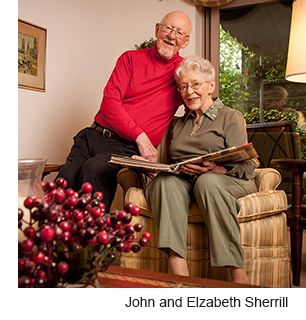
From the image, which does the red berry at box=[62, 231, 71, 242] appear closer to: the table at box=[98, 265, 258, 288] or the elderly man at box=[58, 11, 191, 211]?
the table at box=[98, 265, 258, 288]

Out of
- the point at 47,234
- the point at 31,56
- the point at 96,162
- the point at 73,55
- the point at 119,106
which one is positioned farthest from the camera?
the point at 73,55

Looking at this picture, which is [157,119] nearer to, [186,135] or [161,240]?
[186,135]

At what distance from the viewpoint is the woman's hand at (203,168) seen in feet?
5.99

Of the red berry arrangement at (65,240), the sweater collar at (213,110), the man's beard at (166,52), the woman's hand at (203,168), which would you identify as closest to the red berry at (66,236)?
the red berry arrangement at (65,240)

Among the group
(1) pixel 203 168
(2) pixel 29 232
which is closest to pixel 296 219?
(1) pixel 203 168

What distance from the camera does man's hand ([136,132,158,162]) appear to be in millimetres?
2178

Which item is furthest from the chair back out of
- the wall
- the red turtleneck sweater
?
the red turtleneck sweater

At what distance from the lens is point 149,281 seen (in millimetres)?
908

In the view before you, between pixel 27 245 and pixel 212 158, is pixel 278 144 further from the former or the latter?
pixel 27 245

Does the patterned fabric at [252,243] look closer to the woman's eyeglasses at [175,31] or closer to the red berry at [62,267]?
the woman's eyeglasses at [175,31]

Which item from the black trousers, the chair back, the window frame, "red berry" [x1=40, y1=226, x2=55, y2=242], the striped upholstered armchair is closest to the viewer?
"red berry" [x1=40, y1=226, x2=55, y2=242]

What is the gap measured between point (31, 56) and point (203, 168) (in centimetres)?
160

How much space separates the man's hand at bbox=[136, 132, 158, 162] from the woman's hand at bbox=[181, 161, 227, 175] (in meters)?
0.37

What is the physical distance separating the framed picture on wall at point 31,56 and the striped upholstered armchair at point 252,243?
51.7 inches
